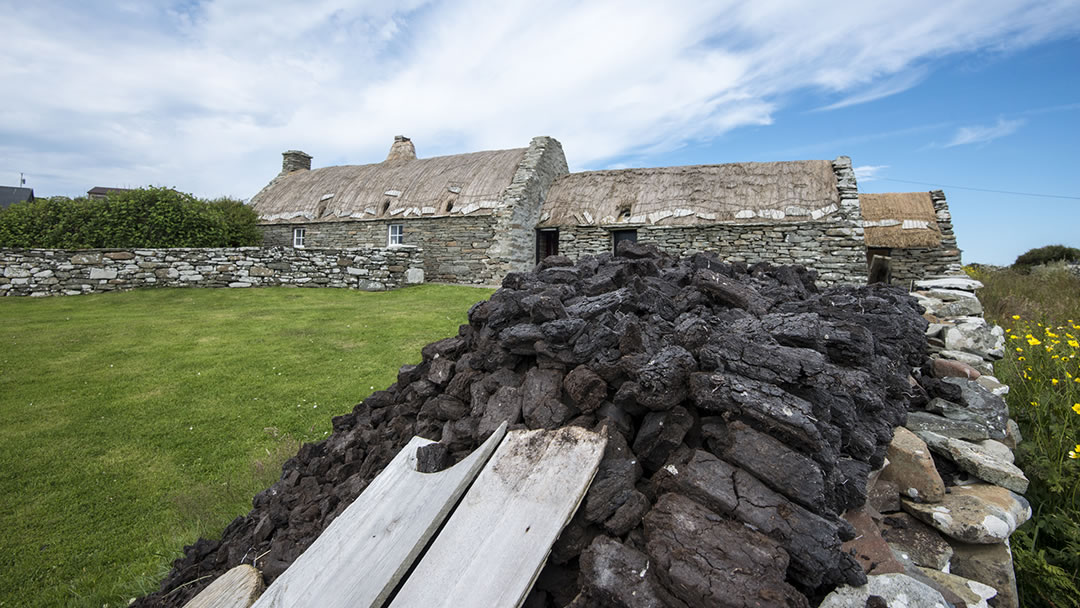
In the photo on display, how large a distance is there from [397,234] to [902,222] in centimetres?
1894

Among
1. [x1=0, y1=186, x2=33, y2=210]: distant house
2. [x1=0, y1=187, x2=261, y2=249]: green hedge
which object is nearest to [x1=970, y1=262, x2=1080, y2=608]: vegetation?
[x1=0, y1=187, x2=261, y2=249]: green hedge

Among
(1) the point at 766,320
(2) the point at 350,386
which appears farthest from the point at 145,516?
(1) the point at 766,320

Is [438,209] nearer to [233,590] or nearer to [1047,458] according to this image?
[233,590]

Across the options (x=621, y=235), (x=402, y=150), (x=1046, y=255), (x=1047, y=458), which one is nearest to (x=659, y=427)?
(x=1047, y=458)

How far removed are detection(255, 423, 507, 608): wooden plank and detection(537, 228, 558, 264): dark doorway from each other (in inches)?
699

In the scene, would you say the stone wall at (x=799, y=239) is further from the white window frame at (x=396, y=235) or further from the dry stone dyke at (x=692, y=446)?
the dry stone dyke at (x=692, y=446)

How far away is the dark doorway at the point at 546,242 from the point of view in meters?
20.9

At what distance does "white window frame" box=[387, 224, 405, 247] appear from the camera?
67.9 ft

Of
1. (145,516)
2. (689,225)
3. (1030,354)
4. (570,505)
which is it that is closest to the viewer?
(570,505)

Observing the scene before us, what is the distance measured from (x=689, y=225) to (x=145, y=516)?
1657 centimetres

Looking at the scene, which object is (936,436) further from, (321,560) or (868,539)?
(321,560)

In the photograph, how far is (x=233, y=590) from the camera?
3.00m

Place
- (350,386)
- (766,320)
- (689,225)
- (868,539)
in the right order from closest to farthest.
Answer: (868,539) → (766,320) → (350,386) → (689,225)

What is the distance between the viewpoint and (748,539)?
88.1 inches
